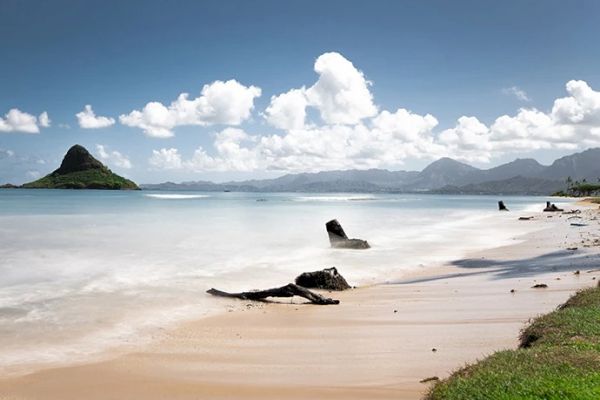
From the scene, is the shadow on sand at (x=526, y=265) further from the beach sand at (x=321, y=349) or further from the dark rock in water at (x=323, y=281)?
the dark rock in water at (x=323, y=281)

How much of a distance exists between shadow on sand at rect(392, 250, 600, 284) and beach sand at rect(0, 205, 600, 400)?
2380 millimetres

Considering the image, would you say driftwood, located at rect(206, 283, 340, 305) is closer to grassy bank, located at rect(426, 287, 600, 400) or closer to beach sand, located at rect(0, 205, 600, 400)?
beach sand, located at rect(0, 205, 600, 400)

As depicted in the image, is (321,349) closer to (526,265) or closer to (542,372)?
(542,372)

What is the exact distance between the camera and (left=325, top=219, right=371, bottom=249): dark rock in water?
28720 millimetres

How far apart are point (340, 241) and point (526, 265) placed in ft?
37.0

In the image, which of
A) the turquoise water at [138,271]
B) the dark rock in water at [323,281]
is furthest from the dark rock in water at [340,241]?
the dark rock in water at [323,281]

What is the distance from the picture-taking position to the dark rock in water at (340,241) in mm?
28720

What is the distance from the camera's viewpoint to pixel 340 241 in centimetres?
2902

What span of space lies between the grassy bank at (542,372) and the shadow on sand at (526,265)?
9706 mm

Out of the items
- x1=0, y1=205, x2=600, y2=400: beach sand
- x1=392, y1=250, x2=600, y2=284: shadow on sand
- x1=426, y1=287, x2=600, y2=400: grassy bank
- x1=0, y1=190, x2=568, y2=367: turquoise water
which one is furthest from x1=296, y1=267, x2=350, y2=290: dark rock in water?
x1=426, y1=287, x2=600, y2=400: grassy bank

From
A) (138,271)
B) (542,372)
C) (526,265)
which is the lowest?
(526,265)

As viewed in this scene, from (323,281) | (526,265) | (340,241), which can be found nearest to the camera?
(323,281)

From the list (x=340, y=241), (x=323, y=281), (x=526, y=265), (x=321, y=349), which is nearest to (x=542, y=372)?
(x=321, y=349)

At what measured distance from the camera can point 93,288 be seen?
16.9m
